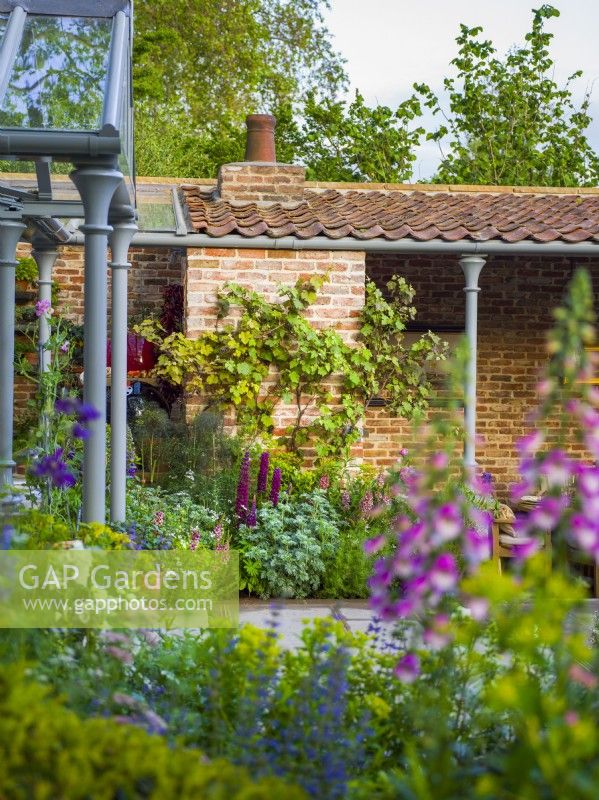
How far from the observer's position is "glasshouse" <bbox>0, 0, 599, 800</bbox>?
2.38 metres

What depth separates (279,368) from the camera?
31.0ft

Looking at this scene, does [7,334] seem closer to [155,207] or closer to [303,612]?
[303,612]

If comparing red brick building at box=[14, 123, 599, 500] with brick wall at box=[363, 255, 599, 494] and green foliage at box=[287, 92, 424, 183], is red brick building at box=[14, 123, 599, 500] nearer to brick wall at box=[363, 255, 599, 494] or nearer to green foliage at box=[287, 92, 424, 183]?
brick wall at box=[363, 255, 599, 494]

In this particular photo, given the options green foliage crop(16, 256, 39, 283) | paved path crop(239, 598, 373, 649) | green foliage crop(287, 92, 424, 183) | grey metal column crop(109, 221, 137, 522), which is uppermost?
green foliage crop(287, 92, 424, 183)

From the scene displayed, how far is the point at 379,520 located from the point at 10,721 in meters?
5.97

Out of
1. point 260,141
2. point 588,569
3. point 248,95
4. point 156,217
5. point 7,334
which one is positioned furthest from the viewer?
point 248,95

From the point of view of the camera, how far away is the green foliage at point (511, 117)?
21.2 metres

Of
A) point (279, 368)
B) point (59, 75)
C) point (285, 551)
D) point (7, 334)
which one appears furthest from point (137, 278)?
point (59, 75)

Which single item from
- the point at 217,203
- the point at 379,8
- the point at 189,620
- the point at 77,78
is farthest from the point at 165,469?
the point at 379,8

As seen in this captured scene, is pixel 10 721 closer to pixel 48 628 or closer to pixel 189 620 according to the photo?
pixel 48 628

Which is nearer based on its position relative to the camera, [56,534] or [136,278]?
[56,534]

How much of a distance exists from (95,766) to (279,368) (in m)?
7.21

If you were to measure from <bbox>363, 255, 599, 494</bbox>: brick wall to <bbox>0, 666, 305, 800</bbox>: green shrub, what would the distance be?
961cm

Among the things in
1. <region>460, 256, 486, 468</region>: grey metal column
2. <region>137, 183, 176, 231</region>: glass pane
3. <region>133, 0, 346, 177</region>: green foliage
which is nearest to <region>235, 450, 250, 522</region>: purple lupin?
<region>460, 256, 486, 468</region>: grey metal column
